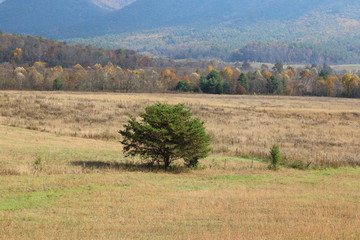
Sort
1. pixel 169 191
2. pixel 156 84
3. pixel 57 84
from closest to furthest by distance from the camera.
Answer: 1. pixel 169 191
2. pixel 57 84
3. pixel 156 84

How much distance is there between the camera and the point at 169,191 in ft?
73.5

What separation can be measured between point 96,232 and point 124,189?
7.31 meters

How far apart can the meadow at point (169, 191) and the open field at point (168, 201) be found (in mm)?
37

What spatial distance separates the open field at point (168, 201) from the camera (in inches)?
603

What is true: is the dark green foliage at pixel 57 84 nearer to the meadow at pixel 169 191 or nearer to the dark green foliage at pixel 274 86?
the dark green foliage at pixel 274 86

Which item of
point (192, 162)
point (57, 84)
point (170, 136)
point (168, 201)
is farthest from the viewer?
point (57, 84)

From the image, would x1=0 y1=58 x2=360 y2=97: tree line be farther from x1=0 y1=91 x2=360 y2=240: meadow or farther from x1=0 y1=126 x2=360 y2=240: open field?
x1=0 y1=126 x2=360 y2=240: open field

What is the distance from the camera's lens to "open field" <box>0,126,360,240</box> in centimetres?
1531

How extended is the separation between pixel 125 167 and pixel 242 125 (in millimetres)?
35398

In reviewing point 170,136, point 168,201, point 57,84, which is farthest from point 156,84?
point 168,201

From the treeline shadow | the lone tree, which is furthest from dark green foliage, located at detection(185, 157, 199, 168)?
the treeline shadow

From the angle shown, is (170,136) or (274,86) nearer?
(170,136)

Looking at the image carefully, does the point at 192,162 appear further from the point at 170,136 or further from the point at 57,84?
the point at 57,84

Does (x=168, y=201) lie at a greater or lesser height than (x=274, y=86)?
lesser
